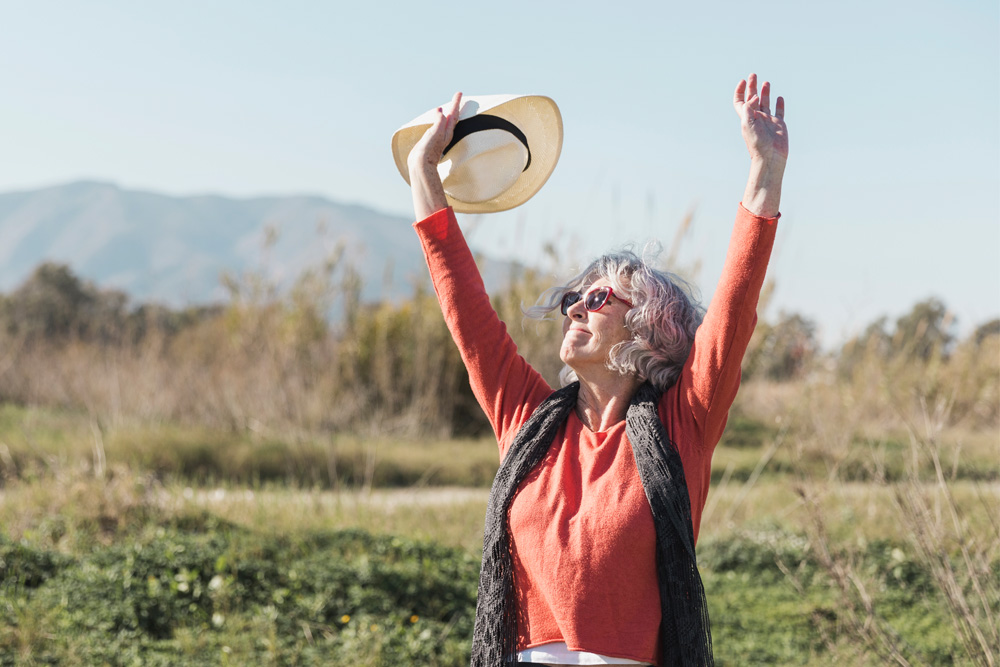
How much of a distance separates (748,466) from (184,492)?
6.05 metres

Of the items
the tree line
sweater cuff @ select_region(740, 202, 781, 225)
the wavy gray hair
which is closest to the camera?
sweater cuff @ select_region(740, 202, 781, 225)

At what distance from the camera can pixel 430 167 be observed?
2342 millimetres

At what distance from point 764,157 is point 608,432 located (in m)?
0.77

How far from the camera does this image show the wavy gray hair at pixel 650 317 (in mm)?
2281

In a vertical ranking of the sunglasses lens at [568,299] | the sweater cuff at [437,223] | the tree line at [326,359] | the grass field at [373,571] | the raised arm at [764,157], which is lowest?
the grass field at [373,571]

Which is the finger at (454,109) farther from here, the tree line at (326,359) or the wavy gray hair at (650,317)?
the tree line at (326,359)

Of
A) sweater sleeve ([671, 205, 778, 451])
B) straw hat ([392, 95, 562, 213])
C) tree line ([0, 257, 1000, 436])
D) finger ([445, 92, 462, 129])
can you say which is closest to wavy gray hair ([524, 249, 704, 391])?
sweater sleeve ([671, 205, 778, 451])

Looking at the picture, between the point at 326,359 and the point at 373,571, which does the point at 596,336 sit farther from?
the point at 326,359

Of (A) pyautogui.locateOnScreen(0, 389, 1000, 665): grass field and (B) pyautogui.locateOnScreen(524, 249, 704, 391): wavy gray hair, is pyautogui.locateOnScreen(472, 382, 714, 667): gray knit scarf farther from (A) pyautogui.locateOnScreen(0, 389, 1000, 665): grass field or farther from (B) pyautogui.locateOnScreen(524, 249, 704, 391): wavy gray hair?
(A) pyautogui.locateOnScreen(0, 389, 1000, 665): grass field

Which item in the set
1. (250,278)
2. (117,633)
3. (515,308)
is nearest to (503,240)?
(515,308)

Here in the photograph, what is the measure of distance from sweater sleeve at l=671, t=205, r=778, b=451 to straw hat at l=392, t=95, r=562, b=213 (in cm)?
72

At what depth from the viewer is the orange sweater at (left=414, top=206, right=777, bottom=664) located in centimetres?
203

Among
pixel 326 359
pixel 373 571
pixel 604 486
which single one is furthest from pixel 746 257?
pixel 326 359

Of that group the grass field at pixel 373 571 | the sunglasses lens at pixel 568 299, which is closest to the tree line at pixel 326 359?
the grass field at pixel 373 571
